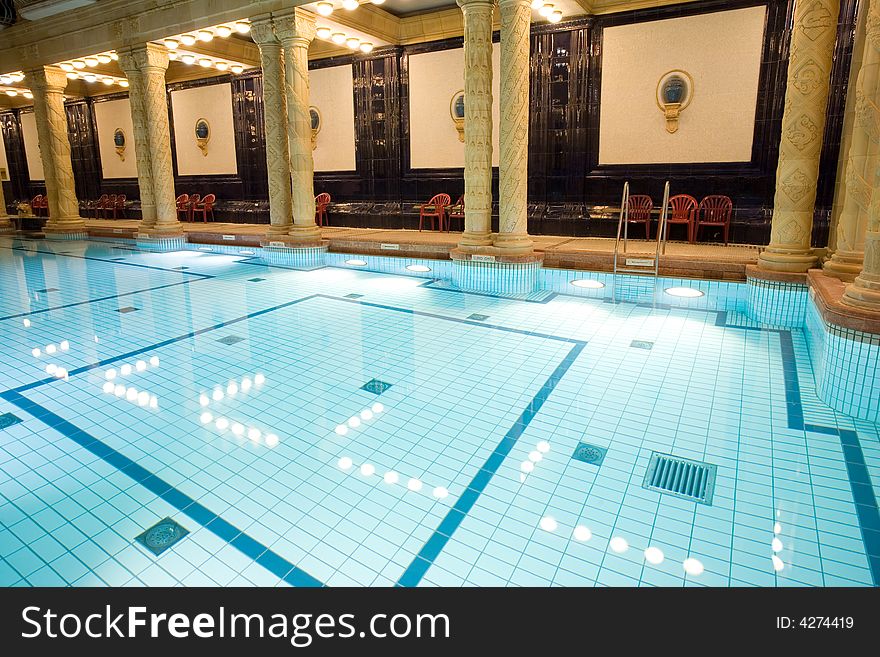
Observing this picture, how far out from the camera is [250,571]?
1984mm

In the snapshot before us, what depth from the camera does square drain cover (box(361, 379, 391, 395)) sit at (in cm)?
363

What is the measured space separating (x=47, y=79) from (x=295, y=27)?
7.11 metres

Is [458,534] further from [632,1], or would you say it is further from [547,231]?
[632,1]

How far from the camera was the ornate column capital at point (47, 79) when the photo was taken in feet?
38.3

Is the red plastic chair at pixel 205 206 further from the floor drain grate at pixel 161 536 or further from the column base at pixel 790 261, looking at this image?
the floor drain grate at pixel 161 536

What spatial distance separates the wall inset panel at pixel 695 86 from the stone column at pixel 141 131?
850cm

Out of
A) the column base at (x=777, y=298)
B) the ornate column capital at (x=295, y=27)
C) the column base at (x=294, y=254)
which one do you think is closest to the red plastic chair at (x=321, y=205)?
the column base at (x=294, y=254)

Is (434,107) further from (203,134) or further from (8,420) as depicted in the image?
(8,420)

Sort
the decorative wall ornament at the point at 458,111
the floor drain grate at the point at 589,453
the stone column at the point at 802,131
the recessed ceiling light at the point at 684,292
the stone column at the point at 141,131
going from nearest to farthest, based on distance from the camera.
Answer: the floor drain grate at the point at 589,453 → the stone column at the point at 802,131 → the recessed ceiling light at the point at 684,292 → the decorative wall ornament at the point at 458,111 → the stone column at the point at 141,131

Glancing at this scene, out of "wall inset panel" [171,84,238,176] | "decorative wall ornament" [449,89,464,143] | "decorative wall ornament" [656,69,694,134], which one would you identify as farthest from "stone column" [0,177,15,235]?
"decorative wall ornament" [656,69,694,134]

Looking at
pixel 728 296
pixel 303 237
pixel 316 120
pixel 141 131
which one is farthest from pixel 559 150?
pixel 141 131

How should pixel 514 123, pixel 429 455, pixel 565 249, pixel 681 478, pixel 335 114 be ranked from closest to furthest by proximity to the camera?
1. pixel 681 478
2. pixel 429 455
3. pixel 514 123
4. pixel 565 249
5. pixel 335 114

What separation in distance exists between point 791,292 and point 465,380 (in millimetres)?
3678

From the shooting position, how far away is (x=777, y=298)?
5461mm
